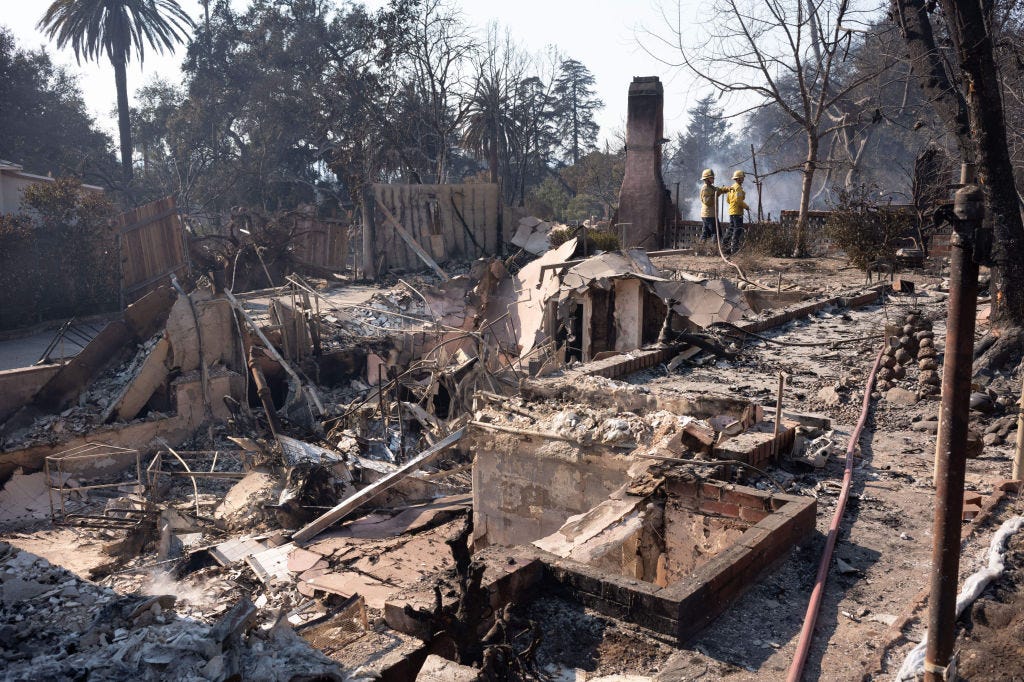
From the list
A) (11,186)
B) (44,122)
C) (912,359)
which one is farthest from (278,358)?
(44,122)

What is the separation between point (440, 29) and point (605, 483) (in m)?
24.5

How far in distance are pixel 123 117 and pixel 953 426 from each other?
1377 inches

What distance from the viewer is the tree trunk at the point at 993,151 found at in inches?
334

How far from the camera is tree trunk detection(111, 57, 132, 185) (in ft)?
103

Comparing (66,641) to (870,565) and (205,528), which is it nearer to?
(870,565)

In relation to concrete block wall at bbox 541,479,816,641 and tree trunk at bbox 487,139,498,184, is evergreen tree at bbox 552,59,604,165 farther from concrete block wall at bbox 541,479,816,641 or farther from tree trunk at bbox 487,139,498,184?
concrete block wall at bbox 541,479,816,641

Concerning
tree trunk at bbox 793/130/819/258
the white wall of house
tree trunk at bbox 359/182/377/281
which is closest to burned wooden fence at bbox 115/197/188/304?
the white wall of house

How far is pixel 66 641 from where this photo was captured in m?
3.49

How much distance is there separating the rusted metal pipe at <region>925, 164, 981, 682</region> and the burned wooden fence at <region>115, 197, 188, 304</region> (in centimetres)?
1632

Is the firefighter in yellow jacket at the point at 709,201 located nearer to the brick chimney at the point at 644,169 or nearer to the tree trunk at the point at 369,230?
the brick chimney at the point at 644,169

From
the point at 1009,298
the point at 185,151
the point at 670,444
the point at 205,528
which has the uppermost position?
the point at 185,151

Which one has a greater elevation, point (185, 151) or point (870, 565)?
point (185, 151)

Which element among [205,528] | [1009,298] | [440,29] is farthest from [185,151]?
[1009,298]

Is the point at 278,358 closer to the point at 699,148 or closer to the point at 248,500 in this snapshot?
the point at 248,500
